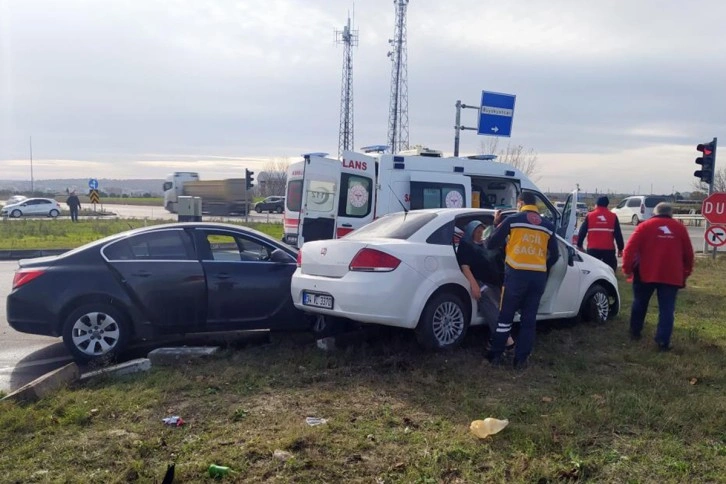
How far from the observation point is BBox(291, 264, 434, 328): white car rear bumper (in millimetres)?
6250

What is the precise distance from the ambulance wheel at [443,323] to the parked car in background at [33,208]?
45.2 meters

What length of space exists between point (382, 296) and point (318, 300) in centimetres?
77

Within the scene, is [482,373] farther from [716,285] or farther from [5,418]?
[716,285]

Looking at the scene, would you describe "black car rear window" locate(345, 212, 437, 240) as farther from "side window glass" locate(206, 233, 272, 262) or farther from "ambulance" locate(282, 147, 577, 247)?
"ambulance" locate(282, 147, 577, 247)

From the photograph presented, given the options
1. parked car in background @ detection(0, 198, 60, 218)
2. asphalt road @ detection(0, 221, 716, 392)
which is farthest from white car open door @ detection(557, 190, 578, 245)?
parked car in background @ detection(0, 198, 60, 218)

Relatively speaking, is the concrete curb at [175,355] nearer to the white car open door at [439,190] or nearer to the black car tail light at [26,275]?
the black car tail light at [26,275]

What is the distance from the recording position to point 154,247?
23.3 feet

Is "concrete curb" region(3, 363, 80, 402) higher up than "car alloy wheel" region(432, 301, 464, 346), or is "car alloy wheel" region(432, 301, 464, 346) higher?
"car alloy wheel" region(432, 301, 464, 346)

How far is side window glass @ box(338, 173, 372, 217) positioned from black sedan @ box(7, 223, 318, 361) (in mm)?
4100

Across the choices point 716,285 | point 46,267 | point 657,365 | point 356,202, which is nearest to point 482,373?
point 657,365

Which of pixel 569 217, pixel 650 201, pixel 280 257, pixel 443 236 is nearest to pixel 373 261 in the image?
pixel 443 236

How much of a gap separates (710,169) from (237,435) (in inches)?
608

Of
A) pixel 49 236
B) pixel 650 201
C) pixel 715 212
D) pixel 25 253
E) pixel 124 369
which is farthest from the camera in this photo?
pixel 650 201

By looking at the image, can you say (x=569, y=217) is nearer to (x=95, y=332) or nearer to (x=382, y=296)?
(x=382, y=296)
